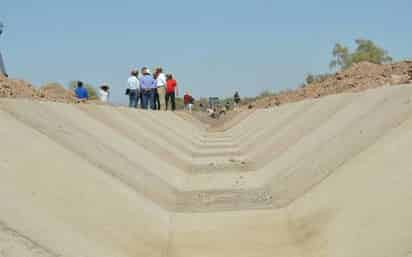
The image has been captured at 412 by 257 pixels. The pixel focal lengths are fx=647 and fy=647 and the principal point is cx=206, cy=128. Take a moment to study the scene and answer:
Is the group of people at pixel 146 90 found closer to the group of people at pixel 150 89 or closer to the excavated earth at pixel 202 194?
the group of people at pixel 150 89

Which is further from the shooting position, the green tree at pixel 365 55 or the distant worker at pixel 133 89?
the green tree at pixel 365 55

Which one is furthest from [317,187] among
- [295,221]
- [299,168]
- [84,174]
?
[84,174]

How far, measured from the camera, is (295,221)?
7703 millimetres

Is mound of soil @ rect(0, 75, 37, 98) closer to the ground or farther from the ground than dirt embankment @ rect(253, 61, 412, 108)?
closer to the ground

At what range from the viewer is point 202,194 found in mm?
10328

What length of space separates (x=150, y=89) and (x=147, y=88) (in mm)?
296

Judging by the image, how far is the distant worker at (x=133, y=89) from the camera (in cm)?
2405

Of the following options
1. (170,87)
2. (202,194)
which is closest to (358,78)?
(170,87)

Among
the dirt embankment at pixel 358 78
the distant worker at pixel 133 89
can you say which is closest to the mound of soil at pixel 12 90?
the distant worker at pixel 133 89

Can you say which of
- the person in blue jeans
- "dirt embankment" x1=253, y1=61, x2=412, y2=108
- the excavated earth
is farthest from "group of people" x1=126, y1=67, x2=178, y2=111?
the excavated earth

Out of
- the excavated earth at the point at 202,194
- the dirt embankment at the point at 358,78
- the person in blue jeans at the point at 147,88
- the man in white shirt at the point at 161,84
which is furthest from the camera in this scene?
the man in white shirt at the point at 161,84

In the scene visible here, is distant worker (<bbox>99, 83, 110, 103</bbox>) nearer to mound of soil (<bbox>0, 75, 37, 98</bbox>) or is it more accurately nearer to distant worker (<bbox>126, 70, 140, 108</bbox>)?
distant worker (<bbox>126, 70, 140, 108</bbox>)

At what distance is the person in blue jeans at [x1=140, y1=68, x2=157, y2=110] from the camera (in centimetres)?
2396

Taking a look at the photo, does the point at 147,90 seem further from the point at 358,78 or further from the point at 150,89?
the point at 358,78
